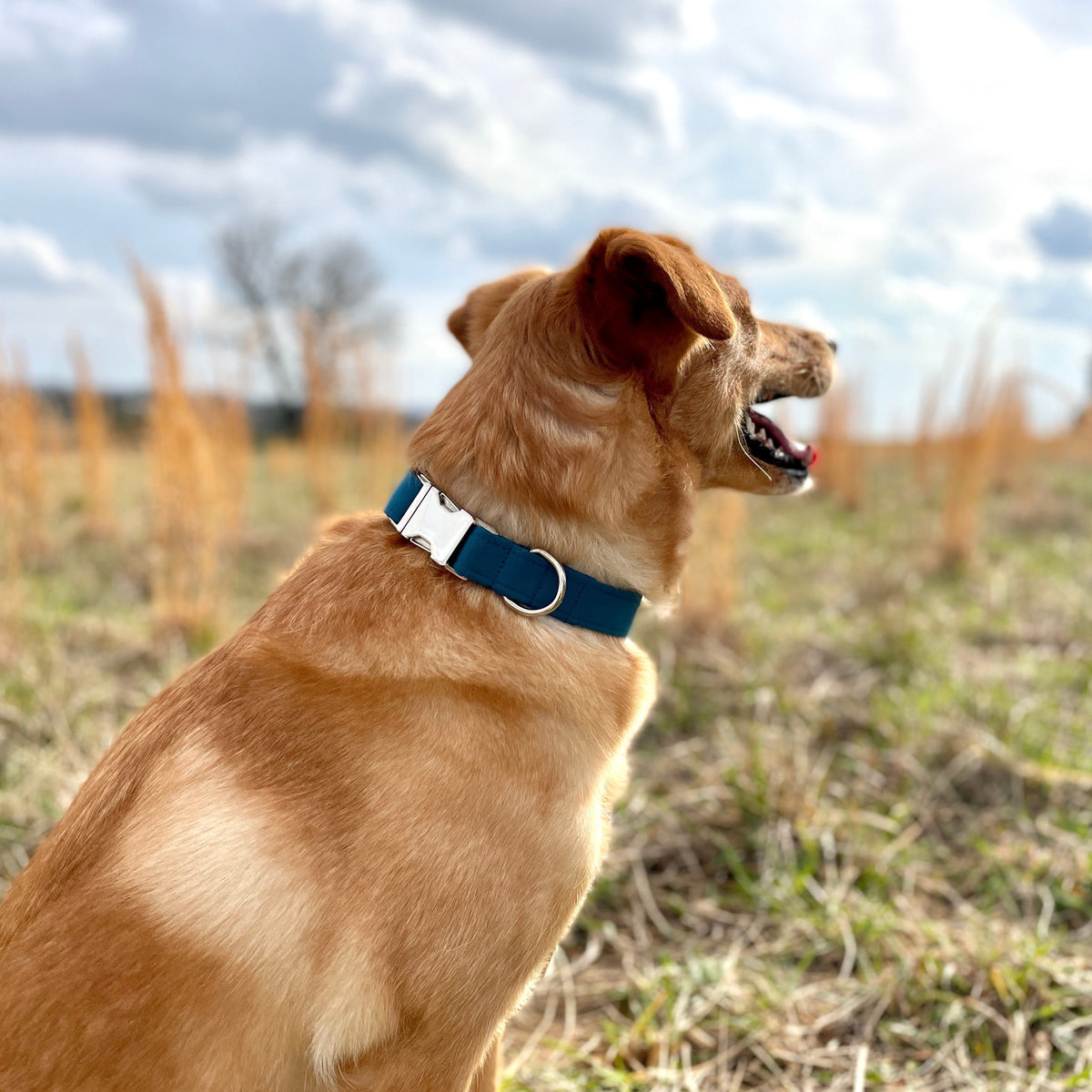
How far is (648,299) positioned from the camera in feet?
5.59

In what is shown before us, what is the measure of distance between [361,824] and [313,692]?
23 centimetres

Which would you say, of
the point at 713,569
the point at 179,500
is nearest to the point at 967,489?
the point at 713,569

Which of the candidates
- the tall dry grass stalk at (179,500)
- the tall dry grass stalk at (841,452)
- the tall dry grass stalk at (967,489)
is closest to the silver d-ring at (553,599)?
the tall dry grass stalk at (179,500)

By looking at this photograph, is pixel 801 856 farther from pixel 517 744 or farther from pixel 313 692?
pixel 313 692

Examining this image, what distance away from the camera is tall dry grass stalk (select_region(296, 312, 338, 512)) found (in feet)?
29.5

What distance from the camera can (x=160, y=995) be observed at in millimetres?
1354

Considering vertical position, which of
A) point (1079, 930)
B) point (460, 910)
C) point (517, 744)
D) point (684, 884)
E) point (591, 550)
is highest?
point (591, 550)

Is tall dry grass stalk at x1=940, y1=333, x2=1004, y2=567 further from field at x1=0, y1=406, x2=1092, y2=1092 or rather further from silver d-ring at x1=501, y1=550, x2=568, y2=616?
silver d-ring at x1=501, y1=550, x2=568, y2=616

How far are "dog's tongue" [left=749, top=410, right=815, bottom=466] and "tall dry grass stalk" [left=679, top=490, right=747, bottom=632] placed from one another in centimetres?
298

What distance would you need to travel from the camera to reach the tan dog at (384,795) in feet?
4.53

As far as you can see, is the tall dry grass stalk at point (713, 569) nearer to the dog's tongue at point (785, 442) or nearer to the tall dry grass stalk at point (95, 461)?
the dog's tongue at point (785, 442)

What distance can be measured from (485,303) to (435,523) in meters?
0.78

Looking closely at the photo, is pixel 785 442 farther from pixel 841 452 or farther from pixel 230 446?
pixel 841 452

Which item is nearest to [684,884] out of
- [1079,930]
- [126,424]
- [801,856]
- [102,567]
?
[801,856]
